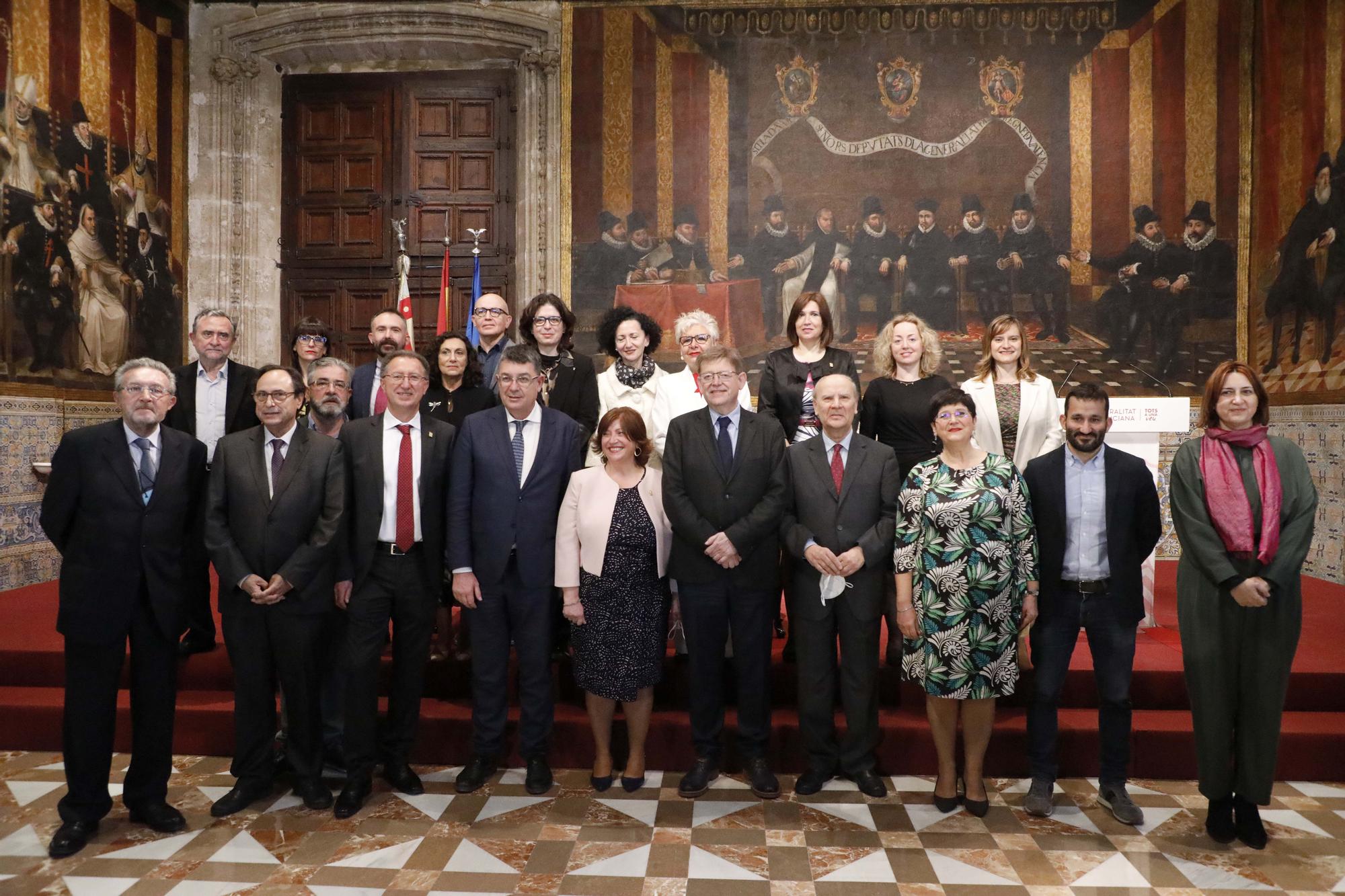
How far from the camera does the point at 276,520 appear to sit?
3.50 meters

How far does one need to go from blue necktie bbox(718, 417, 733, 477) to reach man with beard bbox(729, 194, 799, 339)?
475 cm

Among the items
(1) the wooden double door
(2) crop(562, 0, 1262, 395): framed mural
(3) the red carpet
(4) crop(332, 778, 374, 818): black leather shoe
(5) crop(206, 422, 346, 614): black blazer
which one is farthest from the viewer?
(1) the wooden double door

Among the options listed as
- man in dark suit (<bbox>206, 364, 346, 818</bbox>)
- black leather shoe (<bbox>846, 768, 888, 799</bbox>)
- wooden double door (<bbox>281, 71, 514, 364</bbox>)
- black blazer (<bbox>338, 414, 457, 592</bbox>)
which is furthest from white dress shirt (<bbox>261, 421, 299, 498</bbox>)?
wooden double door (<bbox>281, 71, 514, 364</bbox>)

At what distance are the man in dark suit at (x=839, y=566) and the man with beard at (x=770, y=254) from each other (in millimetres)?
4794

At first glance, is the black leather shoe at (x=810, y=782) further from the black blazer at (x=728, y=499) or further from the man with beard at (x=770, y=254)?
the man with beard at (x=770, y=254)

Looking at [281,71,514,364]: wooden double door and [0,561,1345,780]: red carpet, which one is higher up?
[281,71,514,364]: wooden double door

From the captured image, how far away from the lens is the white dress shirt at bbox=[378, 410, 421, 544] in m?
3.66

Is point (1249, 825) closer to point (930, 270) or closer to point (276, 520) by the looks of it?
point (276, 520)

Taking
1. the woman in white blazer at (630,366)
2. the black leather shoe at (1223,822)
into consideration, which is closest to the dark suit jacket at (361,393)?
the woman in white blazer at (630,366)

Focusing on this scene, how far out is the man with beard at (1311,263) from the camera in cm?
699

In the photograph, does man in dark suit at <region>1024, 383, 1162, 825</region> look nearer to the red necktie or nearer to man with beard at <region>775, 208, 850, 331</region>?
the red necktie

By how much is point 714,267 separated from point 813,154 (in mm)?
1425

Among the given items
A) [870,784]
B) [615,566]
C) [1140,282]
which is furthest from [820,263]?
[870,784]

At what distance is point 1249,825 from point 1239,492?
4.14 ft
